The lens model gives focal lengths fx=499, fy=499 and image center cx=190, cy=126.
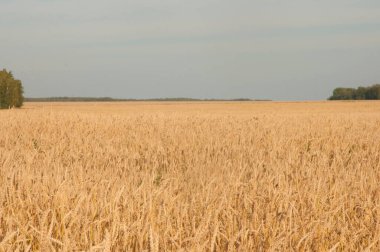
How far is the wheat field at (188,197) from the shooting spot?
2.63 metres

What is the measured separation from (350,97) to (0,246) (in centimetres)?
8827

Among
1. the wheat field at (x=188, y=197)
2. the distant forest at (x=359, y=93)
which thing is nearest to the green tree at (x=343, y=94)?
the distant forest at (x=359, y=93)

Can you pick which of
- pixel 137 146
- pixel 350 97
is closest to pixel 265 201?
pixel 137 146

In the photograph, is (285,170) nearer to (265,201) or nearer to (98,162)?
(265,201)

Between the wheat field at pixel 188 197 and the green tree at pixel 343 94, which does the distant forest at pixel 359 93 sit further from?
the wheat field at pixel 188 197

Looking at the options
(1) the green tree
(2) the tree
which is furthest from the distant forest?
(2) the tree

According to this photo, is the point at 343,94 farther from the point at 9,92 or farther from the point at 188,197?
the point at 188,197

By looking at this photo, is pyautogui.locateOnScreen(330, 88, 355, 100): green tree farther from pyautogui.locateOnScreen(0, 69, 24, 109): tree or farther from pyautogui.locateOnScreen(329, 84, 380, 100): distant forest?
pyautogui.locateOnScreen(0, 69, 24, 109): tree

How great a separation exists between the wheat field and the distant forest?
7502 centimetres

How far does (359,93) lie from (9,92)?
184 feet

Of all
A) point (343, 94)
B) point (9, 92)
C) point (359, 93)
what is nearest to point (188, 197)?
point (9, 92)

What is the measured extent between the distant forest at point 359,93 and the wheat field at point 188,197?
75024mm

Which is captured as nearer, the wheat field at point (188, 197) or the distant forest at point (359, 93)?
the wheat field at point (188, 197)

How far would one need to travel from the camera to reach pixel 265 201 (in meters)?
3.69
